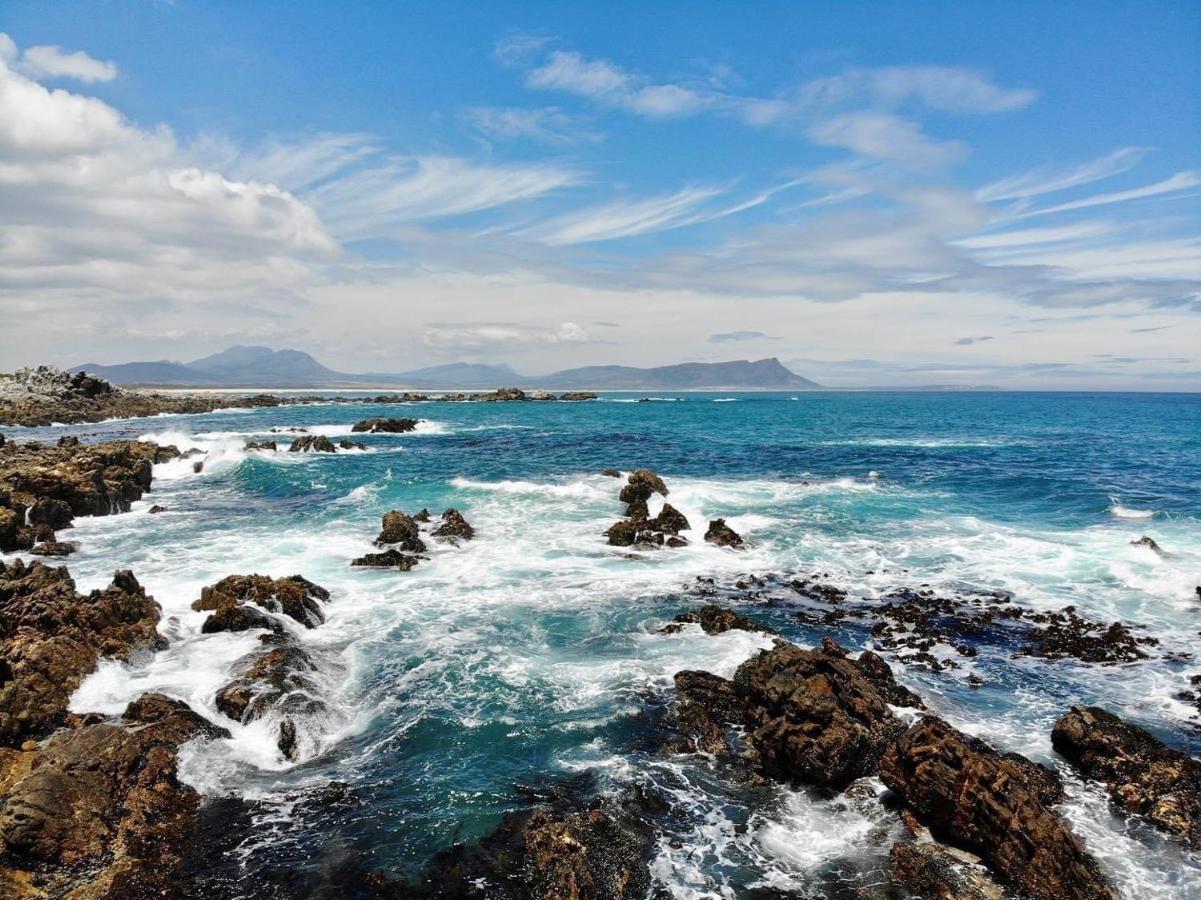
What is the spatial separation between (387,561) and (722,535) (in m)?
14.9

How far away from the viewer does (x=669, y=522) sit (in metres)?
30.8

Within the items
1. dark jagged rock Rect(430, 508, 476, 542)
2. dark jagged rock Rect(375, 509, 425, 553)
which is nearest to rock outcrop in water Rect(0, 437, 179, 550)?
dark jagged rock Rect(375, 509, 425, 553)

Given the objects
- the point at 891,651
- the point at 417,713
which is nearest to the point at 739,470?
the point at 891,651

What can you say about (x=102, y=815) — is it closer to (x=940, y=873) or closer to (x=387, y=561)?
(x=940, y=873)

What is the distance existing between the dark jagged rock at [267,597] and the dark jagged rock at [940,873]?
1682 cm

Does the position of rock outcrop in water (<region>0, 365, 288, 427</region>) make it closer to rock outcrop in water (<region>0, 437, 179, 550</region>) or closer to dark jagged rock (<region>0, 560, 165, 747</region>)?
rock outcrop in water (<region>0, 437, 179, 550</region>)

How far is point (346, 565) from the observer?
25656 millimetres

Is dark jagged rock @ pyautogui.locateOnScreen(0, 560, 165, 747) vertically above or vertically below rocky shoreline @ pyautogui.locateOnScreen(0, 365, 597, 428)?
below

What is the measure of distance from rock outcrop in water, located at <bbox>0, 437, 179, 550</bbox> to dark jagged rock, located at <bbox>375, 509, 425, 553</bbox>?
1407 centimetres

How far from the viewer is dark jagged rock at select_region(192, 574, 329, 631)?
19406 mm

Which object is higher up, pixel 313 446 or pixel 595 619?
pixel 313 446

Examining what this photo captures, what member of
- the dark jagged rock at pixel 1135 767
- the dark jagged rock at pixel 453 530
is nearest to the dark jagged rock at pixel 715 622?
the dark jagged rock at pixel 1135 767

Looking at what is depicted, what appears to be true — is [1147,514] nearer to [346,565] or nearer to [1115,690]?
[1115,690]

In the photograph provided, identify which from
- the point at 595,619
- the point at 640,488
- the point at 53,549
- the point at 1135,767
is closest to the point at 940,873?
the point at 1135,767
